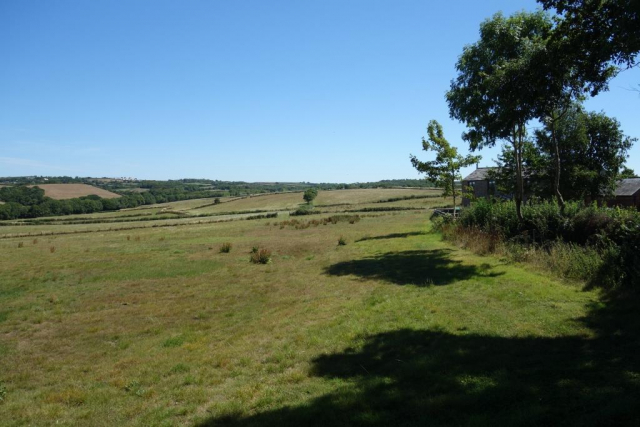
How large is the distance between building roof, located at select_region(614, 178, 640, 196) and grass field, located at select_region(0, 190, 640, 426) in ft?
110

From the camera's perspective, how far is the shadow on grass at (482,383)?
417 cm

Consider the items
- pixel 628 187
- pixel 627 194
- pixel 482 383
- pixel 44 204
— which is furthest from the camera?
pixel 44 204

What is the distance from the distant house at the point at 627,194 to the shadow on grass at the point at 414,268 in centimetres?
3120

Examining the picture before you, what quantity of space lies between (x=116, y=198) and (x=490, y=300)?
114626 millimetres

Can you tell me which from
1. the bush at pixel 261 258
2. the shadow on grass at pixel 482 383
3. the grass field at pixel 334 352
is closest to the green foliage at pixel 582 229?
the grass field at pixel 334 352

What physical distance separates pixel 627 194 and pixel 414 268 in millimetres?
35643

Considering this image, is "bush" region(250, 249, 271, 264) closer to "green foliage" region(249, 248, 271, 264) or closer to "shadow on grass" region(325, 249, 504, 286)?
"green foliage" region(249, 248, 271, 264)

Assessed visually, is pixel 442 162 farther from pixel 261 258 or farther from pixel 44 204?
pixel 44 204

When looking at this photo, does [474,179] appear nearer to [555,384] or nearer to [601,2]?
[601,2]

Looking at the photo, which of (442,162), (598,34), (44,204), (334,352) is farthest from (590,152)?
(44,204)

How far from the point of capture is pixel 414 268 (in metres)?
14.8

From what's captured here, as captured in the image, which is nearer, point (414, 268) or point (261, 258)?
point (414, 268)

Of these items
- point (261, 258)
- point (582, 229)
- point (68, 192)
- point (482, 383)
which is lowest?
point (261, 258)

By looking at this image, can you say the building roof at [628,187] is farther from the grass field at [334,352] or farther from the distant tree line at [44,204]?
the distant tree line at [44,204]
